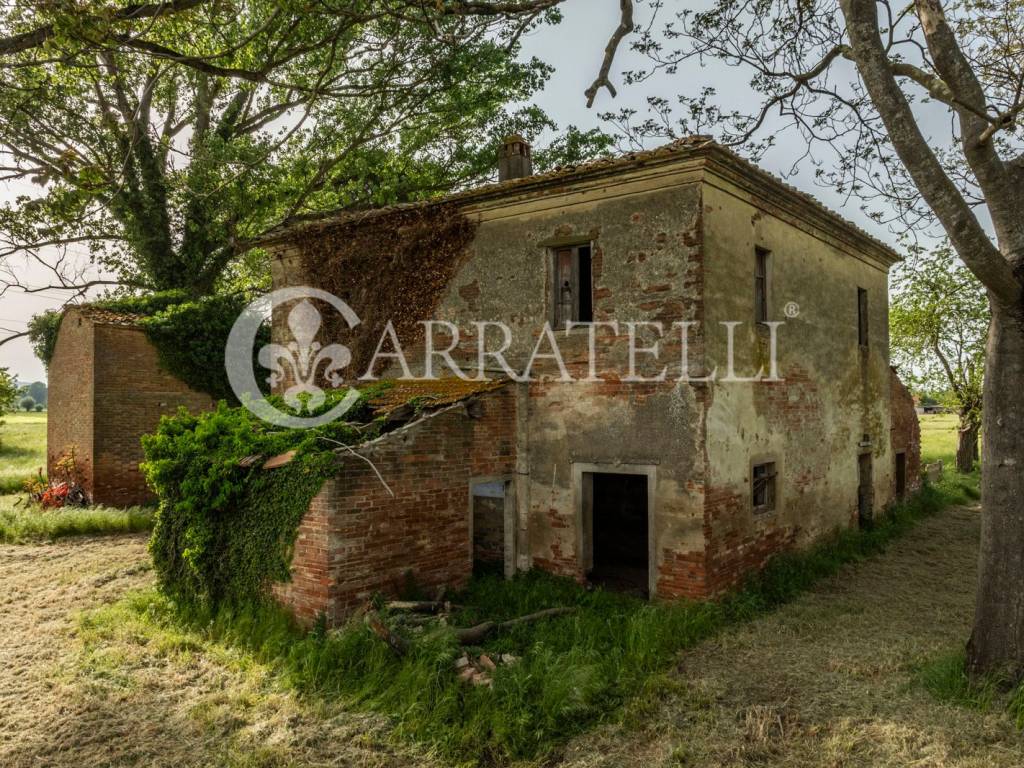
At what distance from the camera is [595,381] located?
9125 millimetres

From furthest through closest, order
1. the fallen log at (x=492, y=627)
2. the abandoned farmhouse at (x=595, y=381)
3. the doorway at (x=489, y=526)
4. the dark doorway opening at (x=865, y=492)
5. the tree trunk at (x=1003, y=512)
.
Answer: the dark doorway opening at (x=865, y=492) → the doorway at (x=489, y=526) → the abandoned farmhouse at (x=595, y=381) → the fallen log at (x=492, y=627) → the tree trunk at (x=1003, y=512)

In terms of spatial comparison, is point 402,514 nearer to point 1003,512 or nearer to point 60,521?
point 1003,512

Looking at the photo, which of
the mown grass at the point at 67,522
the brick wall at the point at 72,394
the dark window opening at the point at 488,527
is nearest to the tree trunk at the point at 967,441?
the dark window opening at the point at 488,527

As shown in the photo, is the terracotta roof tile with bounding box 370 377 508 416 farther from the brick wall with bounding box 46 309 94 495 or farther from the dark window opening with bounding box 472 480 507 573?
the brick wall with bounding box 46 309 94 495

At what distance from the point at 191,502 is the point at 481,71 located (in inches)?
455

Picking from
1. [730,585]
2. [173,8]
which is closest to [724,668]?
[730,585]

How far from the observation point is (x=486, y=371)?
1014 centimetres

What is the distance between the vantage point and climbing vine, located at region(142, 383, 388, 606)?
7.70 metres

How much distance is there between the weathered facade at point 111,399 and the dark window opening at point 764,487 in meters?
13.3

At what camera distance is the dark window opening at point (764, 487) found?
9547mm

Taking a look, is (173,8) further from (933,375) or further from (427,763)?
(933,375)

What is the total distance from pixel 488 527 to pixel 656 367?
398cm

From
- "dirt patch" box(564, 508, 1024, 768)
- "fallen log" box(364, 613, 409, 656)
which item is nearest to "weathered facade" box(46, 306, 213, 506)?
"fallen log" box(364, 613, 409, 656)

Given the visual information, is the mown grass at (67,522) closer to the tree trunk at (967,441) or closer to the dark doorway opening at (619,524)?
the dark doorway opening at (619,524)
